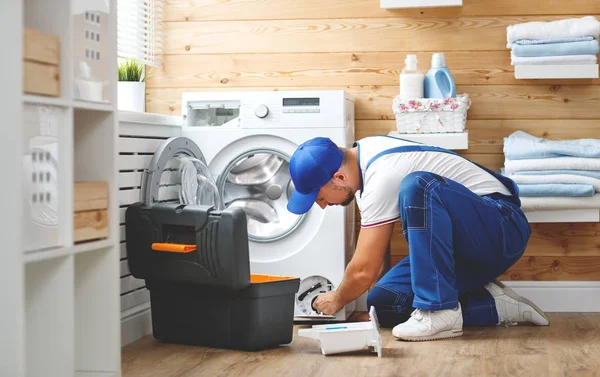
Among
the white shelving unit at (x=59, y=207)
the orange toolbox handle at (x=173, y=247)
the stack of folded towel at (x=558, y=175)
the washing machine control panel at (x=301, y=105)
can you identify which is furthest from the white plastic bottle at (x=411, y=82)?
the white shelving unit at (x=59, y=207)

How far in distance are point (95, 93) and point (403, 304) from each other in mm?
1531

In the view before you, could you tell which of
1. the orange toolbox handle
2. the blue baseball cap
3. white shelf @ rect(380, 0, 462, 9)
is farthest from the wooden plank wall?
the orange toolbox handle

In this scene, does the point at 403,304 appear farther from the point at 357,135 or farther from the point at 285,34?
the point at 285,34

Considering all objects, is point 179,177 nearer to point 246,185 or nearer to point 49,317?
point 246,185

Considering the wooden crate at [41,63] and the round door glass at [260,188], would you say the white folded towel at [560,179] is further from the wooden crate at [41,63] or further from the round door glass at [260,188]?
the wooden crate at [41,63]

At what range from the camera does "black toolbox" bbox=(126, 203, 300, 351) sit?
254 centimetres

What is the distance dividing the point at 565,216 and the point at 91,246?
2019mm

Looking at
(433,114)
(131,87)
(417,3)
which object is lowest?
(433,114)

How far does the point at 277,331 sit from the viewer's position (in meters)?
2.62

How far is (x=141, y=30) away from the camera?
11.8 feet

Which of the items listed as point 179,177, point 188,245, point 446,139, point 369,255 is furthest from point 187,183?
point 446,139

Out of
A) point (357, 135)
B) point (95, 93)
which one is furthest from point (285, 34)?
point (95, 93)

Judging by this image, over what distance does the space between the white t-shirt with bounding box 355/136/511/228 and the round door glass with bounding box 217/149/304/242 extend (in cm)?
42

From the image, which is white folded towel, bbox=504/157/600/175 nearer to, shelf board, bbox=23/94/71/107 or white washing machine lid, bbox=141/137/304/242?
white washing machine lid, bbox=141/137/304/242
